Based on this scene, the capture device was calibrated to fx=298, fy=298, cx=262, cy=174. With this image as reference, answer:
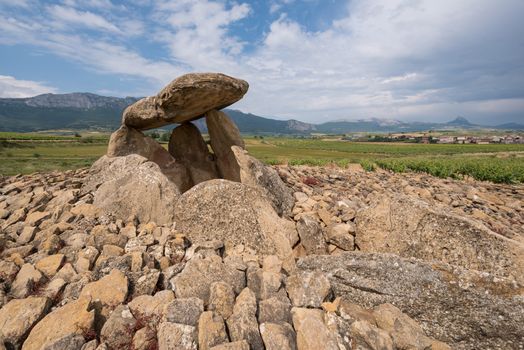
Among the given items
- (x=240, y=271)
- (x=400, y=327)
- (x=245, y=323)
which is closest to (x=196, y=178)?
(x=240, y=271)

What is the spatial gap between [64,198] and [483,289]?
39.8 ft

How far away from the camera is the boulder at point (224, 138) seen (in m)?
13.7

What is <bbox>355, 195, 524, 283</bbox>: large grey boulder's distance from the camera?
6.43 metres

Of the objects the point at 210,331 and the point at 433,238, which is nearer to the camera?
the point at 210,331

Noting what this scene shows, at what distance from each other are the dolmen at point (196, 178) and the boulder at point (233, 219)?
28mm

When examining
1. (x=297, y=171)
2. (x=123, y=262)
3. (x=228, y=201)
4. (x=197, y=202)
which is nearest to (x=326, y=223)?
(x=228, y=201)

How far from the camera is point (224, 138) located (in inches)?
545

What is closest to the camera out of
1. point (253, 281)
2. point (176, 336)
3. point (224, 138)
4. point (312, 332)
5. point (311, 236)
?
point (176, 336)

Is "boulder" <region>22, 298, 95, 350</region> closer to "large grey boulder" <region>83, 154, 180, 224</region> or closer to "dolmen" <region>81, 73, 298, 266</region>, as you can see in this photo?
"dolmen" <region>81, 73, 298, 266</region>

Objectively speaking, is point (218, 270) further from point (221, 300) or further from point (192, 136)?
point (192, 136)

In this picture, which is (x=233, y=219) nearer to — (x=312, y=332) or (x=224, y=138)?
(x=312, y=332)

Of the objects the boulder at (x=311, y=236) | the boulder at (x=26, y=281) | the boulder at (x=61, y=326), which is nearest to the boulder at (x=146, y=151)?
the boulder at (x=311, y=236)

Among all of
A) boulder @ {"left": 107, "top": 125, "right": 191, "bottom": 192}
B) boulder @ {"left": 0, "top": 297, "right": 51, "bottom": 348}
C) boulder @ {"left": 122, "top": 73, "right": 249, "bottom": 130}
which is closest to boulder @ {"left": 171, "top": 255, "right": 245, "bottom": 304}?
boulder @ {"left": 0, "top": 297, "right": 51, "bottom": 348}

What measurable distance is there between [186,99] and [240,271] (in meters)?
7.53
